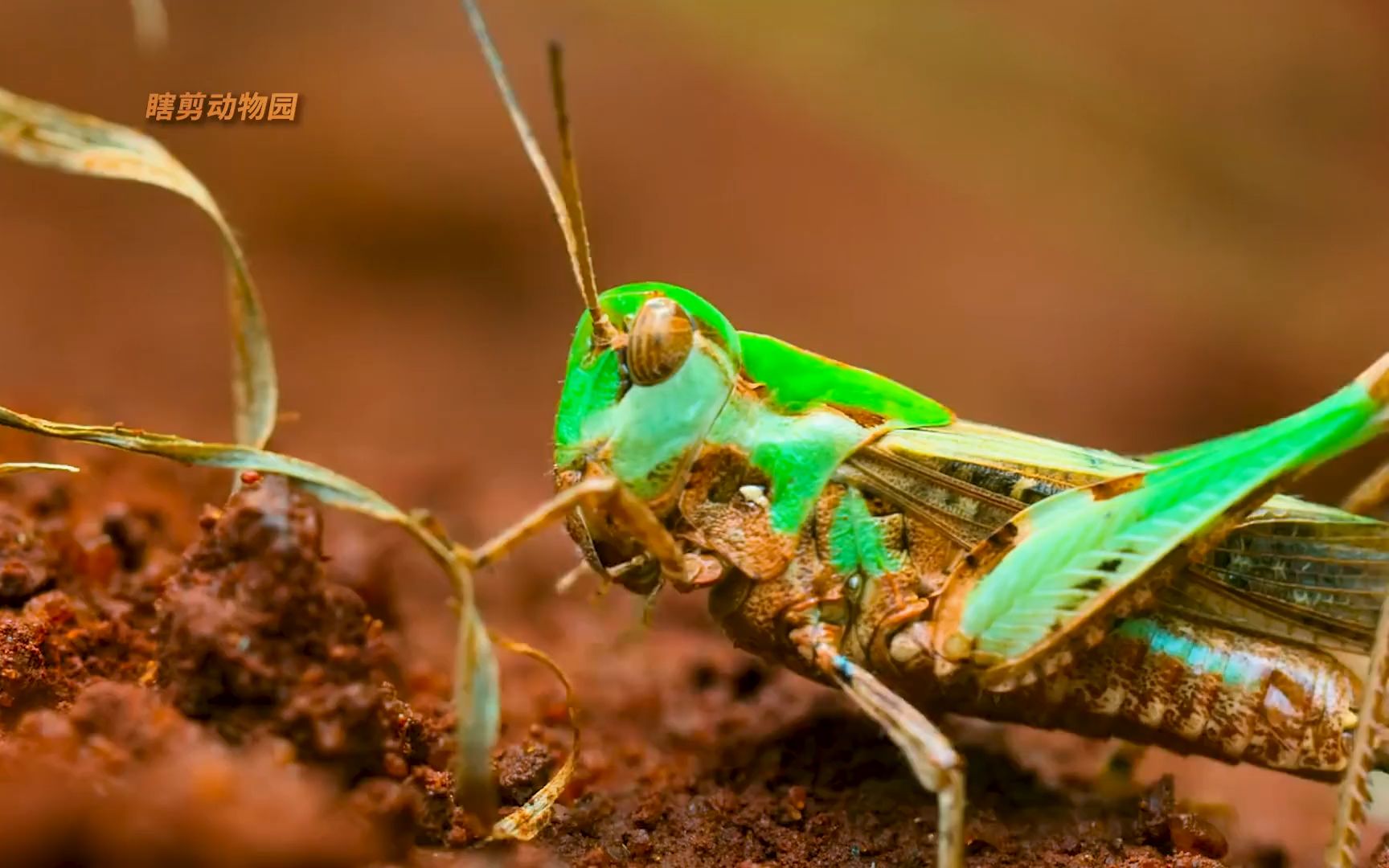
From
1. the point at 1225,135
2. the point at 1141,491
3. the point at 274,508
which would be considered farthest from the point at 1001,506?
the point at 1225,135

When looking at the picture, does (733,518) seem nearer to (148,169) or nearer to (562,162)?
(562,162)

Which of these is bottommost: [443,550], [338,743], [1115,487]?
[338,743]

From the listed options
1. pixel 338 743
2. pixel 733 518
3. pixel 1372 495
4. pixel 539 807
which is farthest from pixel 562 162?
pixel 1372 495

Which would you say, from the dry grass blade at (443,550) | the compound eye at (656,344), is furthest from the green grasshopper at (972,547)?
the dry grass blade at (443,550)

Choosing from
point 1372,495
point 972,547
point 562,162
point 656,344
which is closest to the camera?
point 562,162

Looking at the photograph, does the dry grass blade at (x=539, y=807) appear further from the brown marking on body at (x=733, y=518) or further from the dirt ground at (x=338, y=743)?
the brown marking on body at (x=733, y=518)

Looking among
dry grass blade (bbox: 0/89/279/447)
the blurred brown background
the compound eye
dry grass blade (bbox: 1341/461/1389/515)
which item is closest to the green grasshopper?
the compound eye
